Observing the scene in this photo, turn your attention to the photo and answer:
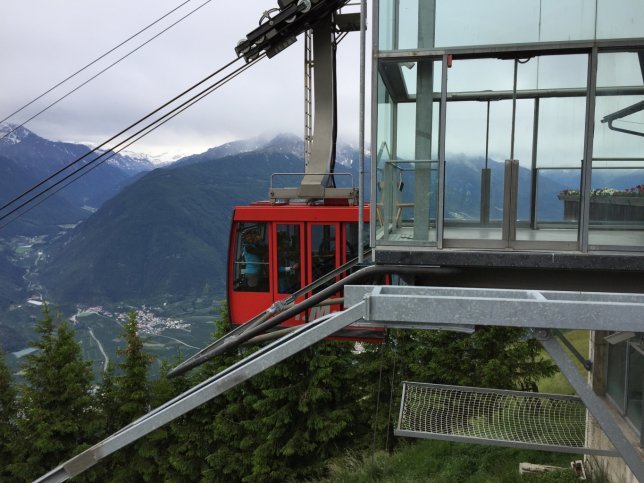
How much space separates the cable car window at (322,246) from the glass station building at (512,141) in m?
3.09

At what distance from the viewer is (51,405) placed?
54.3ft

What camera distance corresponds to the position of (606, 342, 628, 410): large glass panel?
749cm

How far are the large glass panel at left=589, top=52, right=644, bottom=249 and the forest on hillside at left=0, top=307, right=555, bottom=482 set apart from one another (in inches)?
397

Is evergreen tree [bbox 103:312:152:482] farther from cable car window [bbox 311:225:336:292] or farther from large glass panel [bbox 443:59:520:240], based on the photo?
large glass panel [bbox 443:59:520:240]

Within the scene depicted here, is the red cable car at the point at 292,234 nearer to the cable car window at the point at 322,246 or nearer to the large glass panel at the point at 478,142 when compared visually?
the cable car window at the point at 322,246

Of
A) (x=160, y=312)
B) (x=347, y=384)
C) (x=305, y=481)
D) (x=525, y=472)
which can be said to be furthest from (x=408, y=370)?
(x=160, y=312)

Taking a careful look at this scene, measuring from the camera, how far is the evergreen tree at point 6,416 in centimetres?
1645

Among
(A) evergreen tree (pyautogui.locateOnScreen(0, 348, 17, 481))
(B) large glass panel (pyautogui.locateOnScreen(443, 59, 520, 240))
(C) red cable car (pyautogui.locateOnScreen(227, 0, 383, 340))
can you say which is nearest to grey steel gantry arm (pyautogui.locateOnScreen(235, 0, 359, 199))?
(C) red cable car (pyautogui.locateOnScreen(227, 0, 383, 340))

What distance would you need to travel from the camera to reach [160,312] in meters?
130

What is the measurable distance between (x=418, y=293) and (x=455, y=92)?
2070 millimetres

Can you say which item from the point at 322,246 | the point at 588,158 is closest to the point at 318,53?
the point at 322,246

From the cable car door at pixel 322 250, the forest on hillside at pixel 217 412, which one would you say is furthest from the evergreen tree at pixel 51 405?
the cable car door at pixel 322 250

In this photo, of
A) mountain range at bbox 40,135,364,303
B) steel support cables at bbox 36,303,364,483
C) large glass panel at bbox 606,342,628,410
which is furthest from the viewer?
mountain range at bbox 40,135,364,303

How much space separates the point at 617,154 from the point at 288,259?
5.02m
